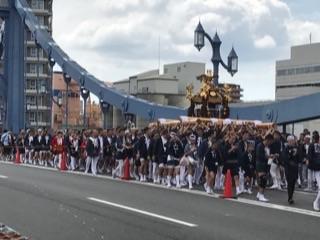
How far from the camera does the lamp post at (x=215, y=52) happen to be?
3003 centimetres

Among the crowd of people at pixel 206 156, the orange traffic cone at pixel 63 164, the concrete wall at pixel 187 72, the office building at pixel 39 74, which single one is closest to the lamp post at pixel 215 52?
the crowd of people at pixel 206 156

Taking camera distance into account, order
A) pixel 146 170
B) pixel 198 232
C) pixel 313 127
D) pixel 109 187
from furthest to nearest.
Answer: pixel 313 127, pixel 146 170, pixel 109 187, pixel 198 232

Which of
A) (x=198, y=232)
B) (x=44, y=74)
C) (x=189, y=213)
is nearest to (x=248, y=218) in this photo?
(x=189, y=213)

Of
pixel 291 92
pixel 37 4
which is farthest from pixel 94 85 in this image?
pixel 291 92

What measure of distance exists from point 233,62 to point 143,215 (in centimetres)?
1890

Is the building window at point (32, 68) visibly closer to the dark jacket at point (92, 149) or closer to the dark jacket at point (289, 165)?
the dark jacket at point (92, 149)

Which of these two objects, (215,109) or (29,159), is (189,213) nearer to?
(215,109)

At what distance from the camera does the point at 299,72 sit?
98.4 m

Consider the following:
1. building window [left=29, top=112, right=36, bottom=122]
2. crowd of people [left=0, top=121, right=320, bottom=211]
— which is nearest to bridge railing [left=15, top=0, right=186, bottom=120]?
crowd of people [left=0, top=121, right=320, bottom=211]

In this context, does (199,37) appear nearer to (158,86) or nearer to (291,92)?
(158,86)

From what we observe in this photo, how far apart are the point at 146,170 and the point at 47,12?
7404 cm

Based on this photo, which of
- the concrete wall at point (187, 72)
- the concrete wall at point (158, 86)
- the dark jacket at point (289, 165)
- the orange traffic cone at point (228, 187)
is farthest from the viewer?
the concrete wall at point (187, 72)

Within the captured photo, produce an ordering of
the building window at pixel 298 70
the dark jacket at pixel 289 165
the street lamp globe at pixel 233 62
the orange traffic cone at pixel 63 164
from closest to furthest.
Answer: the dark jacket at pixel 289 165 < the orange traffic cone at pixel 63 164 < the street lamp globe at pixel 233 62 < the building window at pixel 298 70

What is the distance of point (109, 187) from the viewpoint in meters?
19.9
